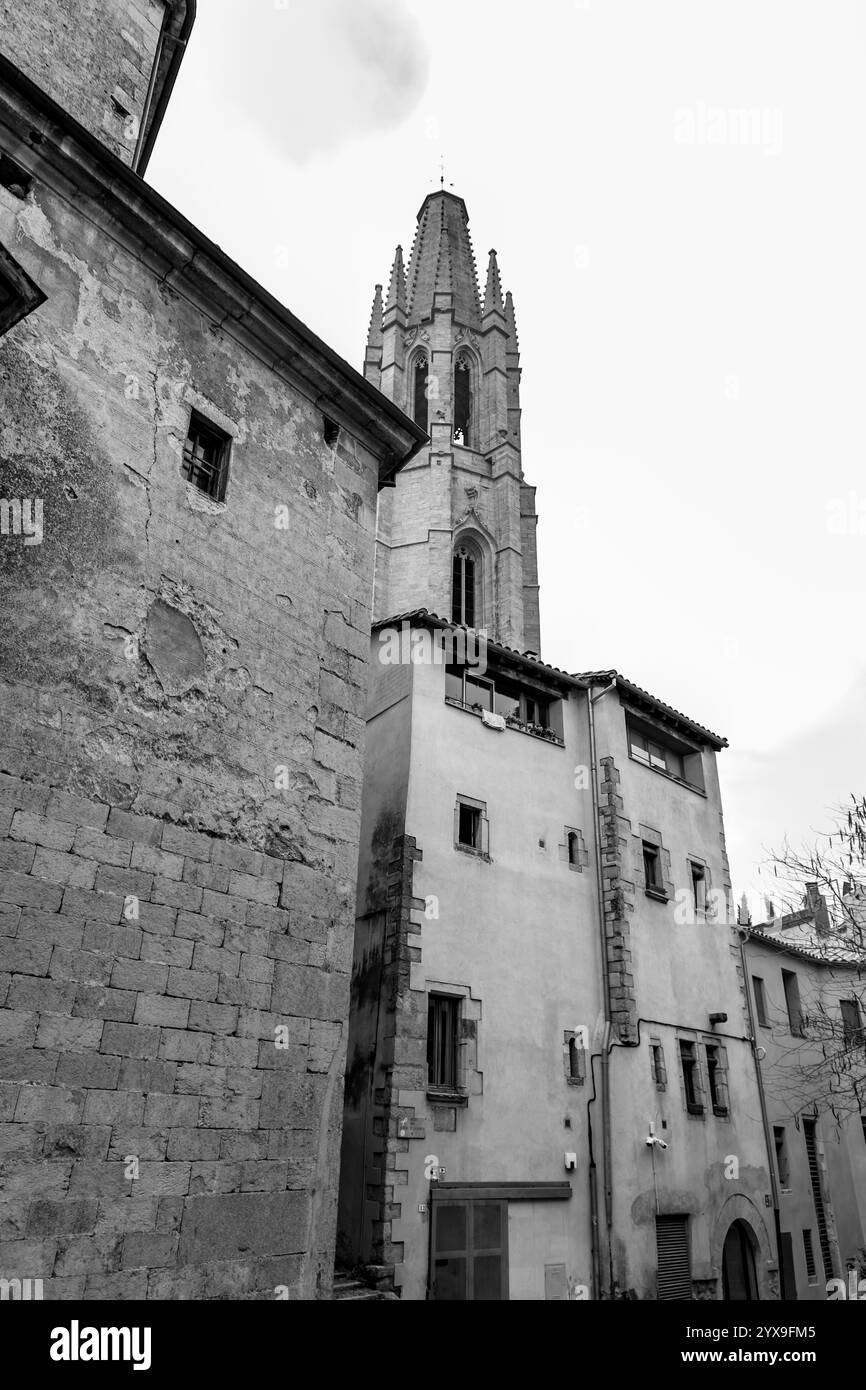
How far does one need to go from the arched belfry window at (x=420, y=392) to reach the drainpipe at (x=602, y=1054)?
98.7 feet

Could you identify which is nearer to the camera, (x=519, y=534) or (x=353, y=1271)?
(x=353, y=1271)

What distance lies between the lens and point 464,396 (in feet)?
154

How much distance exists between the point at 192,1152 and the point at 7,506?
5107 millimetres

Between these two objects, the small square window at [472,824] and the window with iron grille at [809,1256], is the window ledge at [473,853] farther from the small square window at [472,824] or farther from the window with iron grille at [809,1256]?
the window with iron grille at [809,1256]

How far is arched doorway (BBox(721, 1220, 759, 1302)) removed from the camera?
15.2 m

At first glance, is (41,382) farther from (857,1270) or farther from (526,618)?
(526,618)

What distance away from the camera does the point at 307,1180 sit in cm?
744

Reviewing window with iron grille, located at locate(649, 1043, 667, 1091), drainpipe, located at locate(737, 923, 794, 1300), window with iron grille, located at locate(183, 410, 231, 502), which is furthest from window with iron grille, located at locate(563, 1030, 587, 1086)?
window with iron grille, located at locate(183, 410, 231, 502)

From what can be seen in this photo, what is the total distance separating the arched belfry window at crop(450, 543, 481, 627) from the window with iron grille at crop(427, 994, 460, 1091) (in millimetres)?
26069

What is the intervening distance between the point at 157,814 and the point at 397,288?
151 ft

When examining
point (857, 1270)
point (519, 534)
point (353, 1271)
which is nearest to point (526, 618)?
point (519, 534)

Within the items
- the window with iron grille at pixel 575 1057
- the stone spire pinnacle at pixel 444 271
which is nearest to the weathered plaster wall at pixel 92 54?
the window with iron grille at pixel 575 1057

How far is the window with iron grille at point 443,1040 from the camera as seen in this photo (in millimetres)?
12453
